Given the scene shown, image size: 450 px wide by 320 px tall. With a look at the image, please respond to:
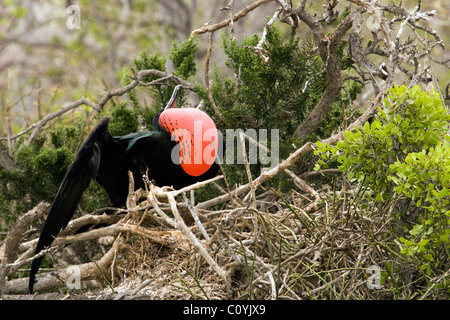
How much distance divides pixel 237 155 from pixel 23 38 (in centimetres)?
644

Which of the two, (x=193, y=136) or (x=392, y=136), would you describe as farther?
(x=193, y=136)

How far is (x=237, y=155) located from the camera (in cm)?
288

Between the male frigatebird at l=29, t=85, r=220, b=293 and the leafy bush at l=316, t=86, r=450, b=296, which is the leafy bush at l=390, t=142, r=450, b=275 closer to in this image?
the leafy bush at l=316, t=86, r=450, b=296

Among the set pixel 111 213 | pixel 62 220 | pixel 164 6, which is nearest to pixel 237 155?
pixel 111 213

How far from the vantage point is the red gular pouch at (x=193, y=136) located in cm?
262

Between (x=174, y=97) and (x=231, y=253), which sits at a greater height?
(x=174, y=97)

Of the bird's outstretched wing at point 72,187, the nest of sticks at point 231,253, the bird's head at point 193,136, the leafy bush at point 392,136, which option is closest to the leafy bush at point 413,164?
the leafy bush at point 392,136

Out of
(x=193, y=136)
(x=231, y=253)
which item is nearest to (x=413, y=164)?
(x=231, y=253)

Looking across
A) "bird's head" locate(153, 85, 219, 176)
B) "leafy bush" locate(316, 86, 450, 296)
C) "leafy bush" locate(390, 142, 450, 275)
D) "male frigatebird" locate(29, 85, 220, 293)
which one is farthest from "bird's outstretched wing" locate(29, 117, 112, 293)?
"leafy bush" locate(390, 142, 450, 275)

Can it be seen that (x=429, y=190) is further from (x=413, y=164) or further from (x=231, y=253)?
(x=231, y=253)

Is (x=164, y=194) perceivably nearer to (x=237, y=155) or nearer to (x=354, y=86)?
(x=237, y=155)

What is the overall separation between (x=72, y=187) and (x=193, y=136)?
559 millimetres

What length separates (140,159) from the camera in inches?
116

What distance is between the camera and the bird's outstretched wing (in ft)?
8.07
